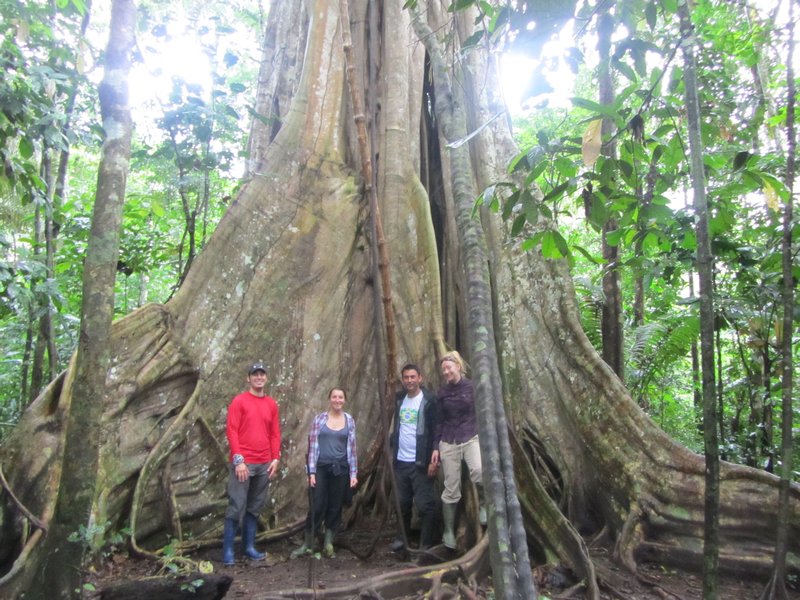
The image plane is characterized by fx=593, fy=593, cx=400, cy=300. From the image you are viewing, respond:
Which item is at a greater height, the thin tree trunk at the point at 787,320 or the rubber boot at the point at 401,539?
the thin tree trunk at the point at 787,320

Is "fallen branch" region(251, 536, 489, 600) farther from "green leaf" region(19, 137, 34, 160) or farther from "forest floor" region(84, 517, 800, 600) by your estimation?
"green leaf" region(19, 137, 34, 160)

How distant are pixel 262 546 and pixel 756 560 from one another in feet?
11.4

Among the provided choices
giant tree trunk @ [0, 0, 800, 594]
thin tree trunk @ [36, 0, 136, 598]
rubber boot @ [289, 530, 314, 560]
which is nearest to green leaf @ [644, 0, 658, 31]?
giant tree trunk @ [0, 0, 800, 594]

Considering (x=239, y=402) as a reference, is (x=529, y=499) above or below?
below

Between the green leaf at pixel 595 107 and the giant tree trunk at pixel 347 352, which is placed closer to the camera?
the green leaf at pixel 595 107

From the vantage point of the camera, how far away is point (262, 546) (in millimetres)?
4547

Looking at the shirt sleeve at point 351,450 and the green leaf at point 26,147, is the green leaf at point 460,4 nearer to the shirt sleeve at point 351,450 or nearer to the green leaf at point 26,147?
the shirt sleeve at point 351,450

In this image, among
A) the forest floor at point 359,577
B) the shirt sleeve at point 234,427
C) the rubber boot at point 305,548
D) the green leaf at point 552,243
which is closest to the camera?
the green leaf at point 552,243

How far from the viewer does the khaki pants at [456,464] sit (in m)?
4.29

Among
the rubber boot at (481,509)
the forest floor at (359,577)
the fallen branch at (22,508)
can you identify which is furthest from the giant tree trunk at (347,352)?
the rubber boot at (481,509)

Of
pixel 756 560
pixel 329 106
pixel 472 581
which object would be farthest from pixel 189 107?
A: pixel 756 560

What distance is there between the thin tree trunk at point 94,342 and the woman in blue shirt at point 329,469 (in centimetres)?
195

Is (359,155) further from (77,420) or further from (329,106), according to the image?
(77,420)

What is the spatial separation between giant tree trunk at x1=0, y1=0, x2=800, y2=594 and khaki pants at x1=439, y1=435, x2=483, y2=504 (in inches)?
14.2
